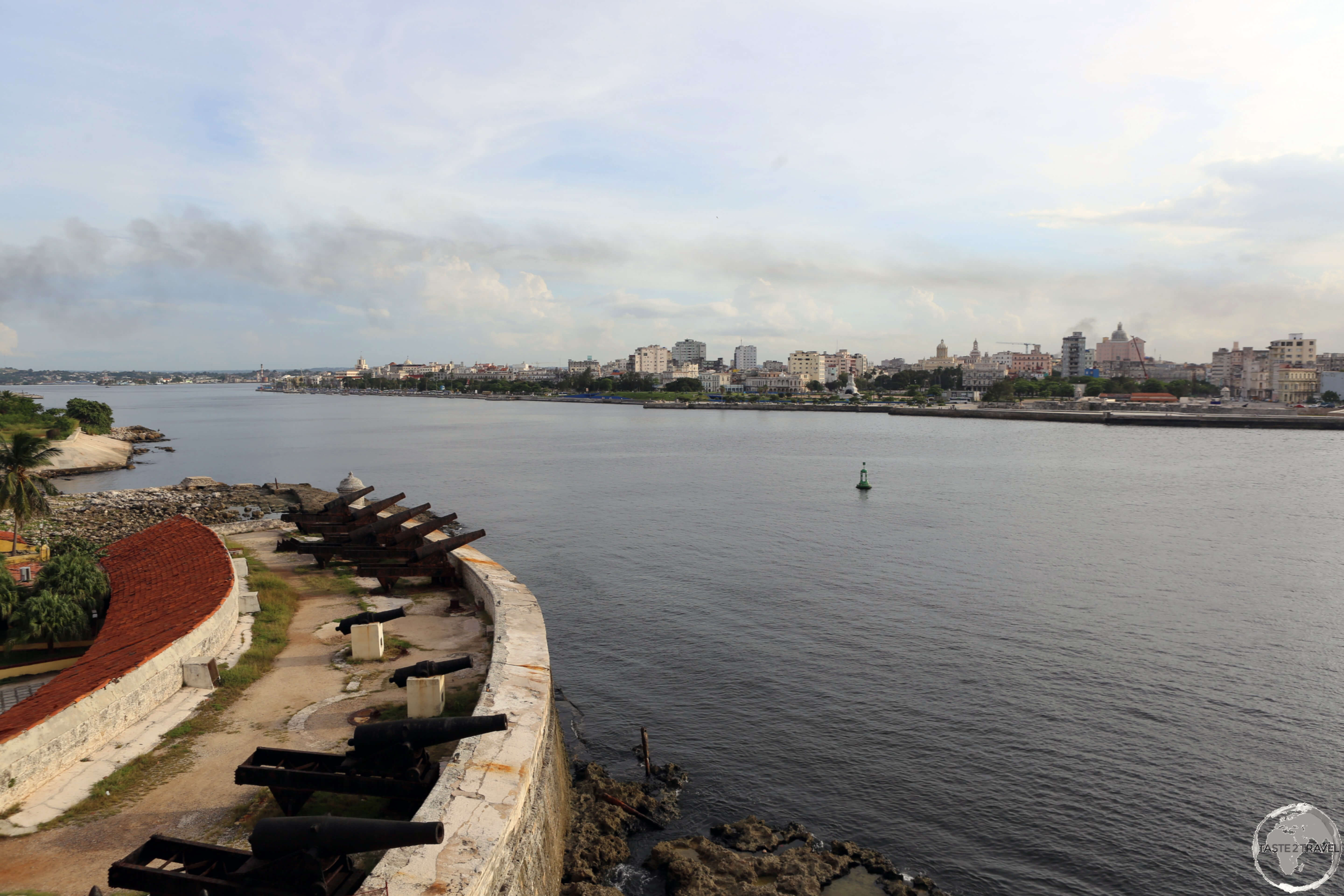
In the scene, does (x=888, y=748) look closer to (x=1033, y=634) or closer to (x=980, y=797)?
(x=980, y=797)

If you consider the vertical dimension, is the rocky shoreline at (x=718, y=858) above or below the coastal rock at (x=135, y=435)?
below

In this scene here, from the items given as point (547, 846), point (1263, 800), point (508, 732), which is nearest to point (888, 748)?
point (1263, 800)

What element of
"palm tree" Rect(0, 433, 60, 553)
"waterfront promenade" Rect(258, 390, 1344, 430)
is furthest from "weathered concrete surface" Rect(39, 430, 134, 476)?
"waterfront promenade" Rect(258, 390, 1344, 430)

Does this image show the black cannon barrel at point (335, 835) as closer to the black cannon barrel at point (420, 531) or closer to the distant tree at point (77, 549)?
the black cannon barrel at point (420, 531)

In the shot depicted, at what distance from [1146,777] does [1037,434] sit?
88.2m

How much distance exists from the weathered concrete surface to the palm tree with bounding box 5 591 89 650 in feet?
166

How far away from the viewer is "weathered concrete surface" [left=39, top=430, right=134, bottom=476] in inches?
2256

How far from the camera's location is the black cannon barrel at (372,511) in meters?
18.4

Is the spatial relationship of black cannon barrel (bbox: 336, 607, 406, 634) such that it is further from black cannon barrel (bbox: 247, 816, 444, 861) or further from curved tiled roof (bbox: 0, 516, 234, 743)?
black cannon barrel (bbox: 247, 816, 444, 861)

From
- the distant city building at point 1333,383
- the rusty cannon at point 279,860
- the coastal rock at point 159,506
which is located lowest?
the coastal rock at point 159,506

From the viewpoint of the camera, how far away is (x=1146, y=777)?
489 inches

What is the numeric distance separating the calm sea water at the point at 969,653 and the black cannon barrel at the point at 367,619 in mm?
4541

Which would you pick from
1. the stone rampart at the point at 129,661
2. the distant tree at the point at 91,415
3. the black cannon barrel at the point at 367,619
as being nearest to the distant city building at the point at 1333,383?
the black cannon barrel at the point at 367,619

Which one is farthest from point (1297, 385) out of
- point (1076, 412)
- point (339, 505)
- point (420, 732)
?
point (420, 732)
